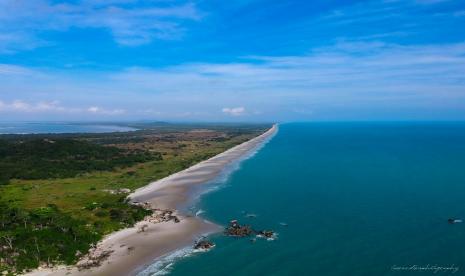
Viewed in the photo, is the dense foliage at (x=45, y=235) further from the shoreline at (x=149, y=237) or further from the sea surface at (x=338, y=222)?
the sea surface at (x=338, y=222)

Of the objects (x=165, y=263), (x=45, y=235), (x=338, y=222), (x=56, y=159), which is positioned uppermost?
(x=56, y=159)

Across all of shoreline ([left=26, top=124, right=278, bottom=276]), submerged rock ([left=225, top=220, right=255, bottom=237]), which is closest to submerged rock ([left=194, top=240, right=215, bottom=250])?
shoreline ([left=26, top=124, right=278, bottom=276])

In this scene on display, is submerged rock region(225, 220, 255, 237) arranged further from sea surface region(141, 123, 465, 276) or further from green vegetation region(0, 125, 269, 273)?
green vegetation region(0, 125, 269, 273)

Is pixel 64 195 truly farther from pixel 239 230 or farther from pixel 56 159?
pixel 56 159

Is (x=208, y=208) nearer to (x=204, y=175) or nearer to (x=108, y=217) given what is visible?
(x=108, y=217)

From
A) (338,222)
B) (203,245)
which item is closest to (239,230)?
(203,245)

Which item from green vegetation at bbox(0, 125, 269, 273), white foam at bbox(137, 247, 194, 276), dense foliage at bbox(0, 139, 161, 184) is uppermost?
dense foliage at bbox(0, 139, 161, 184)
